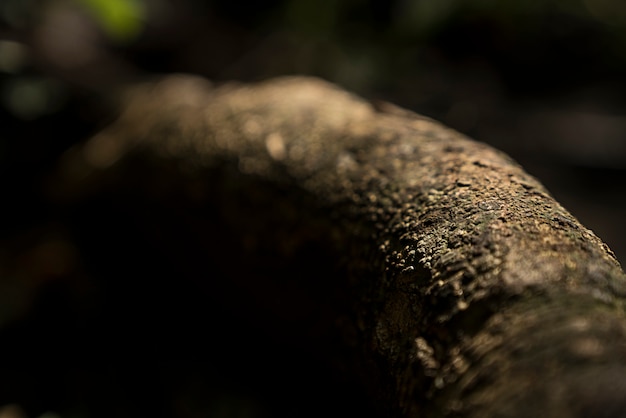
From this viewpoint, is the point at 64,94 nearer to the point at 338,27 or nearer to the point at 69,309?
the point at 69,309

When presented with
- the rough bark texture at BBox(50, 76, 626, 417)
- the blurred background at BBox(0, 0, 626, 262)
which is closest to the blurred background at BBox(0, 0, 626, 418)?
the blurred background at BBox(0, 0, 626, 262)

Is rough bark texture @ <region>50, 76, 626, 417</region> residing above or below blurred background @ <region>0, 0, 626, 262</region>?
below

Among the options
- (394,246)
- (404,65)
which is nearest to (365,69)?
(404,65)

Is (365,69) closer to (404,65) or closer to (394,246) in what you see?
(404,65)

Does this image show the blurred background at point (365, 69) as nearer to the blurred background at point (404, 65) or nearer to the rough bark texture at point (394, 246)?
the blurred background at point (404, 65)

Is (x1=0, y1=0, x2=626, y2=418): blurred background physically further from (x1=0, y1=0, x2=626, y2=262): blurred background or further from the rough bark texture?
the rough bark texture

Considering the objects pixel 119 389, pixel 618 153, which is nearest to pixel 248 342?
pixel 119 389
